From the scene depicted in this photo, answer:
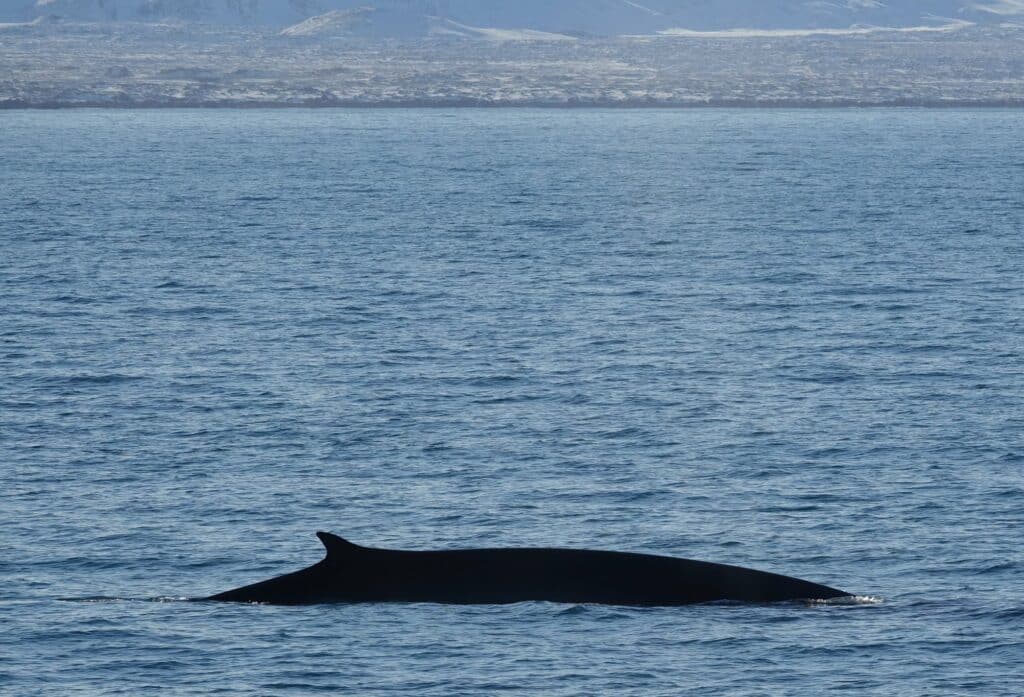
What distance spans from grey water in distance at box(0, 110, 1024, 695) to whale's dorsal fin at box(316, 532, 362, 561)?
1.16 metres

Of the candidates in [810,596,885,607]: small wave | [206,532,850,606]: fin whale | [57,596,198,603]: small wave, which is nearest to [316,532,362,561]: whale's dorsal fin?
[206,532,850,606]: fin whale

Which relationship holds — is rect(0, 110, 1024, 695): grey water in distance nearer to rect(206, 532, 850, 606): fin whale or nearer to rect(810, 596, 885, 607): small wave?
rect(810, 596, 885, 607): small wave

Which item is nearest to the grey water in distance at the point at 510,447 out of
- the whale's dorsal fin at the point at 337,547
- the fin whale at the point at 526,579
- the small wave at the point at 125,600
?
the small wave at the point at 125,600

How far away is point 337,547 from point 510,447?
1775 centimetres

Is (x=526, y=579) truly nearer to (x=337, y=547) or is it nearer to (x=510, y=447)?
(x=337, y=547)

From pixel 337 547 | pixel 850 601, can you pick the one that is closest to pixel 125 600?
pixel 337 547

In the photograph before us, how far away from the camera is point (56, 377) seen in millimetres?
58188

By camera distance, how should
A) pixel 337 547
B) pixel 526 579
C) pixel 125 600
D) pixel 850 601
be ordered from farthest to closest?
pixel 125 600 < pixel 850 601 < pixel 526 579 < pixel 337 547

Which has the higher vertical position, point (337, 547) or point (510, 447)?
point (337, 547)

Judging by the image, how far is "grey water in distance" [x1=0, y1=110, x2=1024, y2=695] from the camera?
3008cm

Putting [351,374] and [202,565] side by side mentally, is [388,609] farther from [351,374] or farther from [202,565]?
[351,374]

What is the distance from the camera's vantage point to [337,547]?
3017 cm

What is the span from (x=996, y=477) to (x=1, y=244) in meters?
71.1

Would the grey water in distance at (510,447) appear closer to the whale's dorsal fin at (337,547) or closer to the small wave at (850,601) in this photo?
the small wave at (850,601)
